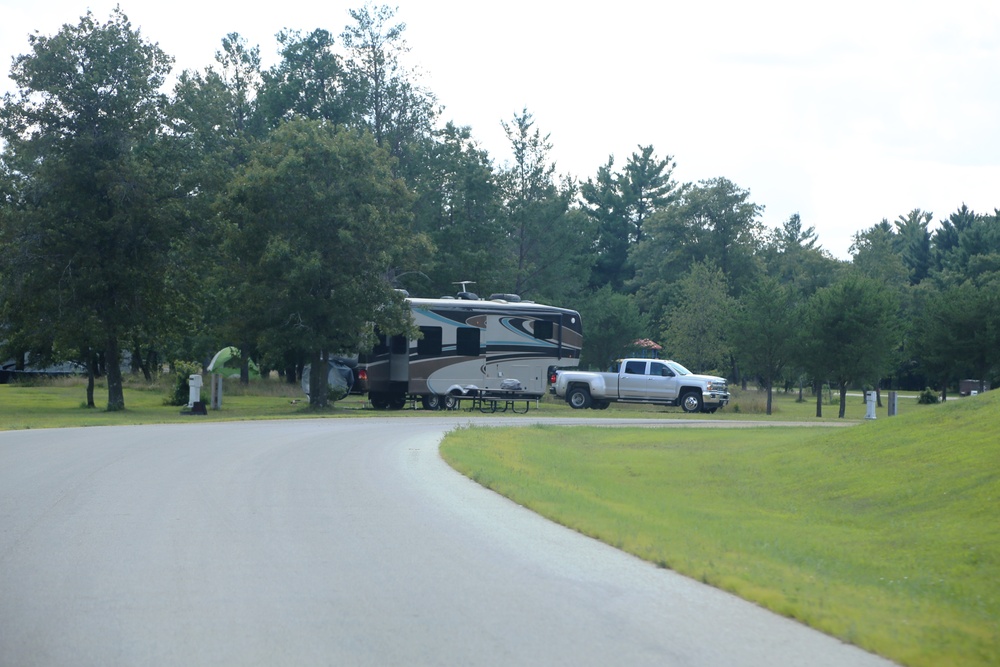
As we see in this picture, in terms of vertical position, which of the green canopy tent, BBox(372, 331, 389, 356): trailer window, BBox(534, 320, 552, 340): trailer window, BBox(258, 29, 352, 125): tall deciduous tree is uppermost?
BBox(258, 29, 352, 125): tall deciduous tree

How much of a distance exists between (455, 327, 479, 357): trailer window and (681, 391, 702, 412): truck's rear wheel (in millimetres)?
8811

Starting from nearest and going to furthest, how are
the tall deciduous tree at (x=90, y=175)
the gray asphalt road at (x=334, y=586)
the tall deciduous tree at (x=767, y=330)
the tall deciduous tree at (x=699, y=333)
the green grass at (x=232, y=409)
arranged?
the gray asphalt road at (x=334, y=586), the green grass at (x=232, y=409), the tall deciduous tree at (x=90, y=175), the tall deciduous tree at (x=767, y=330), the tall deciduous tree at (x=699, y=333)

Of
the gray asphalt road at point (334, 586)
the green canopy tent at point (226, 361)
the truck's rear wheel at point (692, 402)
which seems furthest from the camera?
the green canopy tent at point (226, 361)

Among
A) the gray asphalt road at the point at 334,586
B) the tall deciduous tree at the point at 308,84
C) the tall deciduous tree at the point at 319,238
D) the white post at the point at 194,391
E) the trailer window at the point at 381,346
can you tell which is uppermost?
the tall deciduous tree at the point at 308,84

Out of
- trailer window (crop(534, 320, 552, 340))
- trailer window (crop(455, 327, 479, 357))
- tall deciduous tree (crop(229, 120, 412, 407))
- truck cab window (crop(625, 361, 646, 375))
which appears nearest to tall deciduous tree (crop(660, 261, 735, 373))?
truck cab window (crop(625, 361, 646, 375))

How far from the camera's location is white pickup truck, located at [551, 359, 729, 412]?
42.3 meters

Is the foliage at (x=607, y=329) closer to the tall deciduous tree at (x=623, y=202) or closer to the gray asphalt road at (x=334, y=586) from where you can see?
the tall deciduous tree at (x=623, y=202)

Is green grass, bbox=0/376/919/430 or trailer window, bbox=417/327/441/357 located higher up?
trailer window, bbox=417/327/441/357

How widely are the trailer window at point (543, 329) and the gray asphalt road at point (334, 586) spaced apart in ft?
89.0

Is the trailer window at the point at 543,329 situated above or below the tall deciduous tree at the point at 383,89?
below

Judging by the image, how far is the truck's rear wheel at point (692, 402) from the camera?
4225 centimetres

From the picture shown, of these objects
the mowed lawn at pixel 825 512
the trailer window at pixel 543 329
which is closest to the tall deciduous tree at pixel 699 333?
the trailer window at pixel 543 329

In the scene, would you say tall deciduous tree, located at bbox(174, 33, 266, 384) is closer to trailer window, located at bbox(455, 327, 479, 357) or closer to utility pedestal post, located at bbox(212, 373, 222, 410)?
utility pedestal post, located at bbox(212, 373, 222, 410)

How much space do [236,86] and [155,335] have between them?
84.9ft
